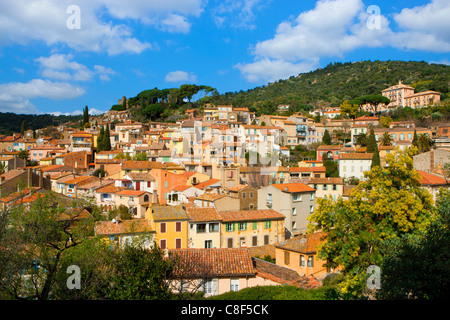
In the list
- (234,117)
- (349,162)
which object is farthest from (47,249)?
(234,117)

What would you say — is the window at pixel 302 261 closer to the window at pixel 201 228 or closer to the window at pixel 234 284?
the window at pixel 234 284

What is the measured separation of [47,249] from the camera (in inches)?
589

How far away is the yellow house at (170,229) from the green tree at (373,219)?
49.1 ft

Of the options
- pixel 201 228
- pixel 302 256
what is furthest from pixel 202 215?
pixel 302 256

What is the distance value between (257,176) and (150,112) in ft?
194

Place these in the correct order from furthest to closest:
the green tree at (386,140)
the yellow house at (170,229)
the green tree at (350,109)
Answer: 1. the green tree at (350,109)
2. the green tree at (386,140)
3. the yellow house at (170,229)

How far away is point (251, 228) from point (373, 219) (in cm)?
1648

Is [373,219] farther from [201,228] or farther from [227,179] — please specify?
[227,179]

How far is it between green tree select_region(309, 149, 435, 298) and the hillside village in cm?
605

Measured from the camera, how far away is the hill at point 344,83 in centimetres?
10412

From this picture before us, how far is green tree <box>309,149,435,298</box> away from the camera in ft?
48.3

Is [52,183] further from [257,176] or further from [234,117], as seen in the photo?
[234,117]

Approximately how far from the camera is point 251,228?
31812mm

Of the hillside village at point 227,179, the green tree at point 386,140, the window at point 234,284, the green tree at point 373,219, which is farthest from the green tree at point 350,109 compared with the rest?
the window at point 234,284
